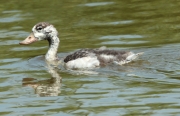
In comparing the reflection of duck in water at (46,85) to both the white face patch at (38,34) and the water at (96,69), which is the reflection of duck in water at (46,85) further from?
the white face patch at (38,34)

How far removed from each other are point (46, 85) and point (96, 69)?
3.86 ft

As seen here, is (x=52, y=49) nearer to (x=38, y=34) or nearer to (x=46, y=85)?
(x=38, y=34)

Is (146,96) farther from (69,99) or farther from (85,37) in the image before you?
(85,37)

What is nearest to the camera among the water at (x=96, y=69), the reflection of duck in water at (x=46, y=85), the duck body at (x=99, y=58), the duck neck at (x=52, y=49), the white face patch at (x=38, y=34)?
the water at (x=96, y=69)

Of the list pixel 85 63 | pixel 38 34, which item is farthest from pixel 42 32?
pixel 85 63

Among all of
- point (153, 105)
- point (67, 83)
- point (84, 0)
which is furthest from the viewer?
point (84, 0)

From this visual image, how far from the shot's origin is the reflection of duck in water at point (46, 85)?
34.2ft

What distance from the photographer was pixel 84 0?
1797 cm

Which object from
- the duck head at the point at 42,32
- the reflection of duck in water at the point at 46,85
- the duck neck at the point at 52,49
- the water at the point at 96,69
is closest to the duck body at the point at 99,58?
the water at the point at 96,69

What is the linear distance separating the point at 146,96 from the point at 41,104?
1.52 m

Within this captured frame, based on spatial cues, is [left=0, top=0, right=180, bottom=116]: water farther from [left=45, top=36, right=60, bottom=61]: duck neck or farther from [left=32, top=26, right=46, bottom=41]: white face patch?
[left=32, top=26, right=46, bottom=41]: white face patch

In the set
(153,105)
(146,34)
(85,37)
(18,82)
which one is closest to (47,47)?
(85,37)

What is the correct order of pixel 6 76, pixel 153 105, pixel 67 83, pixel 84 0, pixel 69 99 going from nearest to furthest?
pixel 153 105 < pixel 69 99 < pixel 67 83 < pixel 6 76 < pixel 84 0

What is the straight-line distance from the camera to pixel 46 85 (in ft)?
36.1
